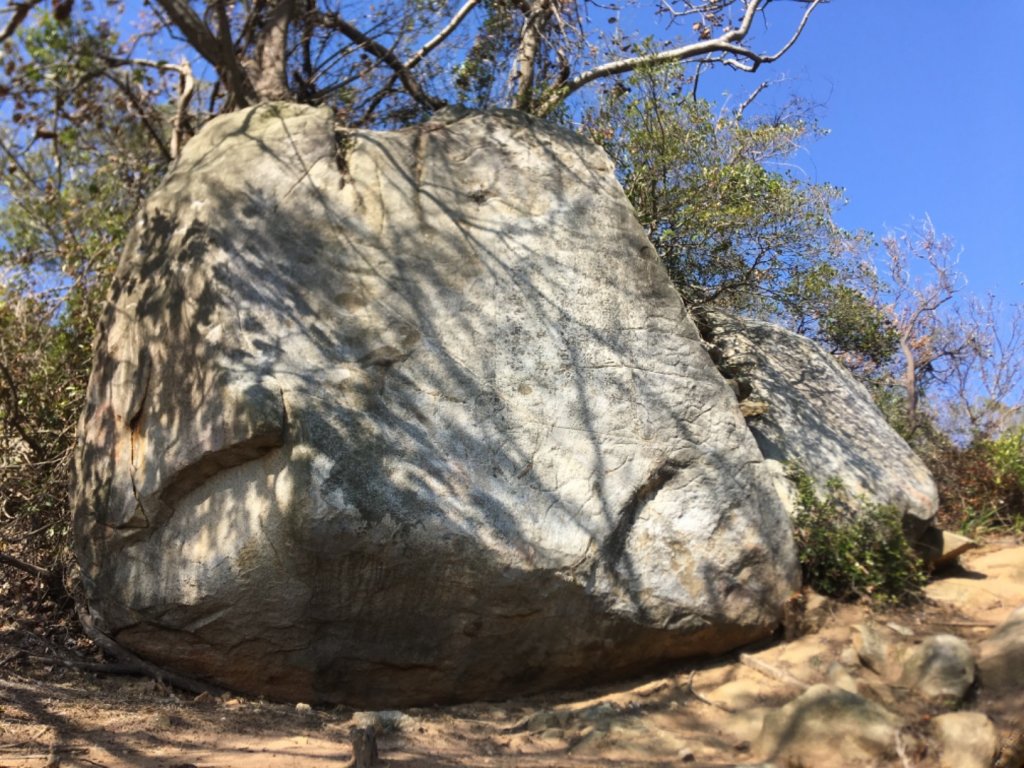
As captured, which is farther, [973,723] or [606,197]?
[606,197]

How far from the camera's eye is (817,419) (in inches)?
277

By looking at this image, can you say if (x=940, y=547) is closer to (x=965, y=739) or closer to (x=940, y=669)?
(x=940, y=669)

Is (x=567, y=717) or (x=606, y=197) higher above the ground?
(x=606, y=197)

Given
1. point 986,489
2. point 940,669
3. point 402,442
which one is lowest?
point 940,669

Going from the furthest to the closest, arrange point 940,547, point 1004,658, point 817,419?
point 817,419, point 940,547, point 1004,658

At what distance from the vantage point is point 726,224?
7406 mm

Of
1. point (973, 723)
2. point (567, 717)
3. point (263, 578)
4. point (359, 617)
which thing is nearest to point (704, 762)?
point (567, 717)

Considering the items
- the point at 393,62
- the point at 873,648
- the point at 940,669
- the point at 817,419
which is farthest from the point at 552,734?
the point at 393,62

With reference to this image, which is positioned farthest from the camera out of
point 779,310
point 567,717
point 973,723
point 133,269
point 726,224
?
point 779,310

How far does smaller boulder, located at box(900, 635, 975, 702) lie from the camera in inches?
177

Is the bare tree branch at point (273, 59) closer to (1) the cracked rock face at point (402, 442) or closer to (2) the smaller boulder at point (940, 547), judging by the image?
(1) the cracked rock face at point (402, 442)

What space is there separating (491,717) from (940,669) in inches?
90.8

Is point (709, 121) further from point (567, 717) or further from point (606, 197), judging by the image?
point (567, 717)

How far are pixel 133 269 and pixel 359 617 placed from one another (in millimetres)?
2812
